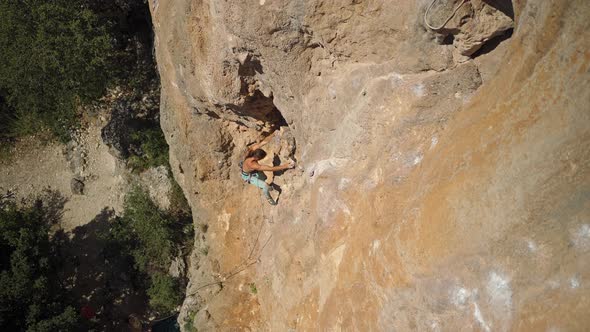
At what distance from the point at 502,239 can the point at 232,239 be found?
6.08 m

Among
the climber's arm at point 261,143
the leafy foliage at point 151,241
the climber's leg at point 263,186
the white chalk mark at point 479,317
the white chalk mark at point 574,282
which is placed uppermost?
the white chalk mark at point 574,282

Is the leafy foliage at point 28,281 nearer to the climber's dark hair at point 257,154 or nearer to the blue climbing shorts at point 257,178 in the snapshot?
the blue climbing shorts at point 257,178

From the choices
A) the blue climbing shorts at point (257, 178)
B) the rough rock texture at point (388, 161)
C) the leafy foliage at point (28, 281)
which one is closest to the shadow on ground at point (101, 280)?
the leafy foliage at point (28, 281)

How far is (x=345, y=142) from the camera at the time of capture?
5.50m

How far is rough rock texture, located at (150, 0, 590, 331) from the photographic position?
10.3 feet

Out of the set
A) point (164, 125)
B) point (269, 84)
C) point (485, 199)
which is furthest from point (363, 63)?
point (164, 125)

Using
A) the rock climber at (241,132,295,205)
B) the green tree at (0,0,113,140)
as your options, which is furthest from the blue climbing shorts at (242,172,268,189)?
the green tree at (0,0,113,140)

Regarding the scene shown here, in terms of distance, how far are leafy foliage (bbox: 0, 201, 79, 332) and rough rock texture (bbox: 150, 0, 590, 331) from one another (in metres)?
4.50

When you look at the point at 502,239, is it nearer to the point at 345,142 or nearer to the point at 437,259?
the point at 437,259

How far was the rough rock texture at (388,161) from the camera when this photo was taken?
314 centimetres

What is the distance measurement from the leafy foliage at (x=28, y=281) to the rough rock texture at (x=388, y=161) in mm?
4498

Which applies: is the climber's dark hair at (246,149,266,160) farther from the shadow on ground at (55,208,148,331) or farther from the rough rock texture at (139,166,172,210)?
the shadow on ground at (55,208,148,331)

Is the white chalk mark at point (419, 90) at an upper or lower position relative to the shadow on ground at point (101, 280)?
upper

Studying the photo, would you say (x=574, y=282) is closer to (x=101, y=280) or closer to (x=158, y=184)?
(x=158, y=184)
